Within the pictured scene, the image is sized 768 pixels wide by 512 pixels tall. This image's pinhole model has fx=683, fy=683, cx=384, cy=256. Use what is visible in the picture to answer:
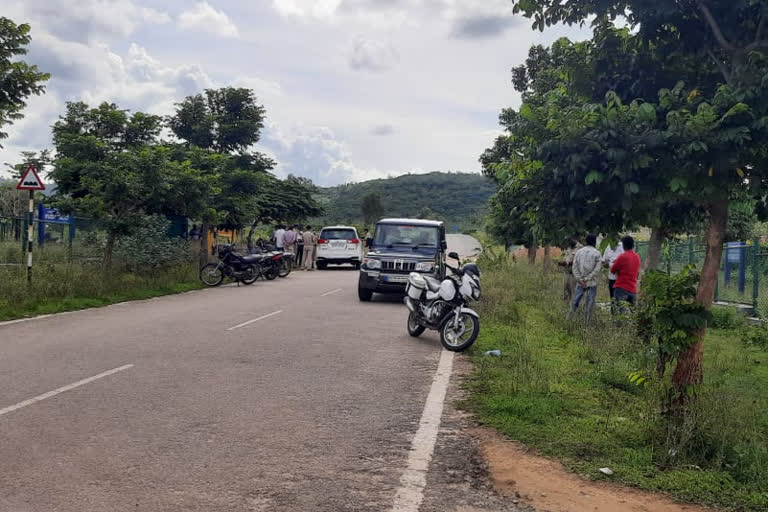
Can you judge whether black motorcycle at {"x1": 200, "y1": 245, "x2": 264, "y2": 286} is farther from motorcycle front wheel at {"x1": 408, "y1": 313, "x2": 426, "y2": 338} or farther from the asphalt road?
motorcycle front wheel at {"x1": 408, "y1": 313, "x2": 426, "y2": 338}

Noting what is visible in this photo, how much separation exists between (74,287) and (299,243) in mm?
15556

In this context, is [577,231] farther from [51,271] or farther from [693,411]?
[51,271]

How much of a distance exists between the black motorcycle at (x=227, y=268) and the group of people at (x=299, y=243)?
764cm

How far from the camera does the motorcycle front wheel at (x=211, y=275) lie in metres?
19.9

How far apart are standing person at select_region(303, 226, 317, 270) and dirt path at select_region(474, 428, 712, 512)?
24937 mm

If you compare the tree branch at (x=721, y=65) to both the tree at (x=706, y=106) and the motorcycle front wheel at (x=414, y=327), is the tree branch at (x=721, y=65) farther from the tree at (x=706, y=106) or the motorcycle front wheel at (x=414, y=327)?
the motorcycle front wheel at (x=414, y=327)

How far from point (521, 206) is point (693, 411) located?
6.89ft

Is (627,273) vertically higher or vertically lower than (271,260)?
higher

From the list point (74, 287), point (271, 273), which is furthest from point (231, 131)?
point (74, 287)

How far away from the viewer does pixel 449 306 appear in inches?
407

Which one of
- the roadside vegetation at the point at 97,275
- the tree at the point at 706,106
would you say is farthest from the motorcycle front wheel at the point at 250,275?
the tree at the point at 706,106

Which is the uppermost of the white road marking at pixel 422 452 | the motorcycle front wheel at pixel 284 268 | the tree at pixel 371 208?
the tree at pixel 371 208

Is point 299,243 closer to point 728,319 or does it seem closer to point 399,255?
point 399,255

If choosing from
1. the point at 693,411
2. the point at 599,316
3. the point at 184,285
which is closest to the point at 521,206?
the point at 693,411
